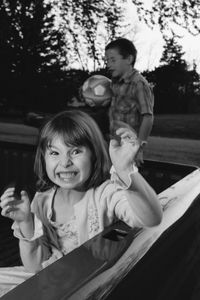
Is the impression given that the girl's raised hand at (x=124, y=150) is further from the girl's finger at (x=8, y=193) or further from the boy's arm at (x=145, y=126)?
the boy's arm at (x=145, y=126)

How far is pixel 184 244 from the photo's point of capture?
1.22m

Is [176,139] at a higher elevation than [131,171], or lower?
lower

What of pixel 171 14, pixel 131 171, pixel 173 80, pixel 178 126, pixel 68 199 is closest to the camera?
pixel 131 171

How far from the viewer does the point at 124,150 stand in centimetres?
84

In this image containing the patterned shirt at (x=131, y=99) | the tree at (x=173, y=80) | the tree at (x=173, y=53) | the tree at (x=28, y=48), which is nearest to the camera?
→ the patterned shirt at (x=131, y=99)

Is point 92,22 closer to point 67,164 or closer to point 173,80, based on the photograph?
point 173,80

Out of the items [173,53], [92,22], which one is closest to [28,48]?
[92,22]

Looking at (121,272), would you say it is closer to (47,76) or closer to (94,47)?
(94,47)

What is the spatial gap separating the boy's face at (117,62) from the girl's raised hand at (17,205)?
1.35 meters

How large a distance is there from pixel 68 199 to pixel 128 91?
4.27 ft

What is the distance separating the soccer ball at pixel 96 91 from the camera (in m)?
1.76

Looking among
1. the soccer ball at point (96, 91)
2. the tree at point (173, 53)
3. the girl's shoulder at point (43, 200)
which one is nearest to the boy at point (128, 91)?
the soccer ball at point (96, 91)

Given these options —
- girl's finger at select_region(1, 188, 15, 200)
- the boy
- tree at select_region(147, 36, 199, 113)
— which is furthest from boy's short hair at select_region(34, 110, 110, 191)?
tree at select_region(147, 36, 199, 113)

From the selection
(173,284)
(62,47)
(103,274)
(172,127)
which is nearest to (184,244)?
(173,284)
